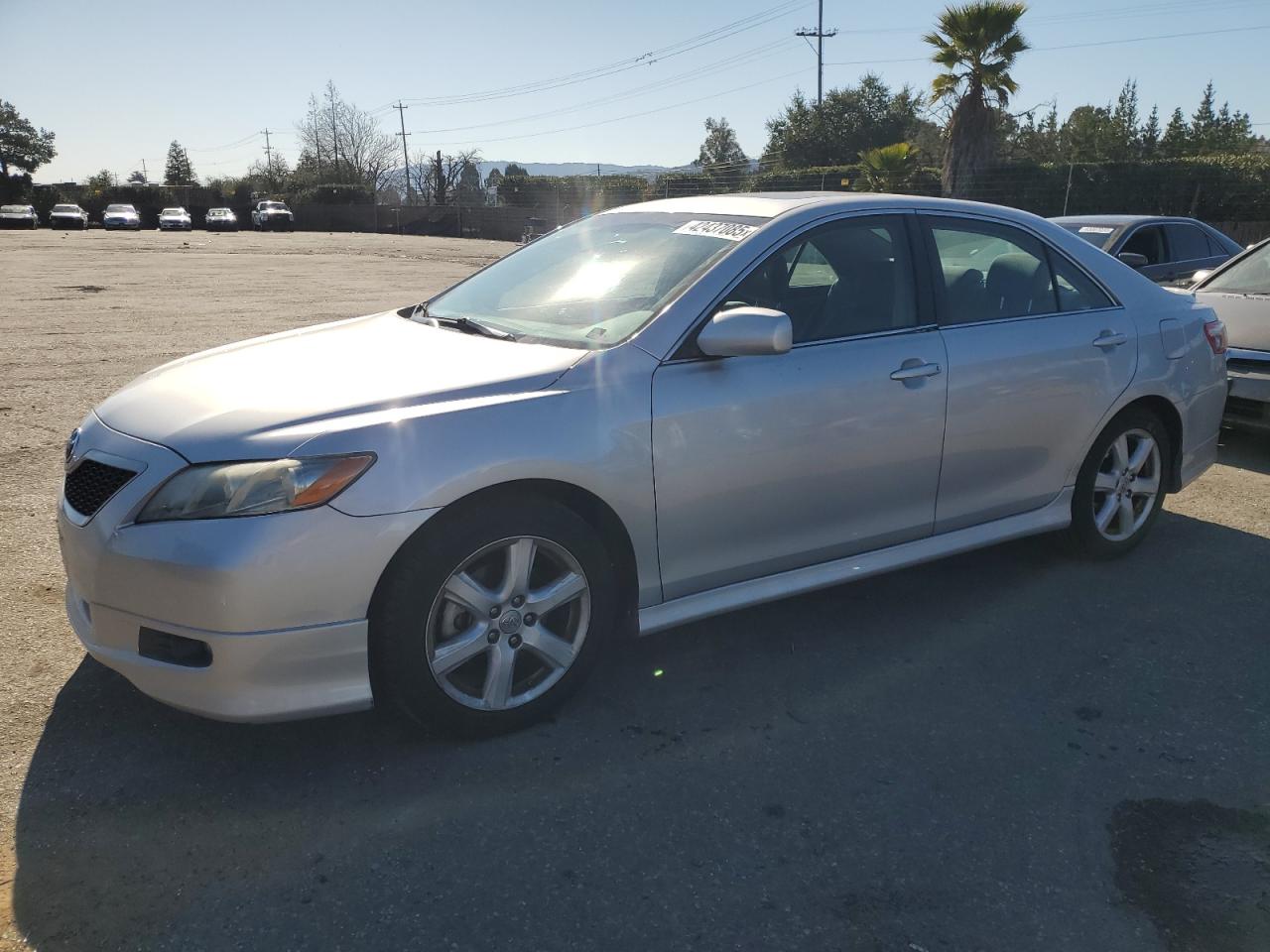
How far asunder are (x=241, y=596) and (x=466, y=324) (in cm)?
150

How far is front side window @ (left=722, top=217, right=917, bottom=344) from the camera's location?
3.64 m

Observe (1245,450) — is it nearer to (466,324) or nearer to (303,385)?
(466,324)

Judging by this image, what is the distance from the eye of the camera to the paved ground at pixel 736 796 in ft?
7.84

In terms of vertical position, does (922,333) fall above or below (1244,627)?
above

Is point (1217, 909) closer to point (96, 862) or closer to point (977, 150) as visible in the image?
point (96, 862)

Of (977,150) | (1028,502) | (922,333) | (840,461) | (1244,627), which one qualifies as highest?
(977,150)

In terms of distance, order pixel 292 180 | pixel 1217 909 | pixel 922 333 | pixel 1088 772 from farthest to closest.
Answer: pixel 292 180 → pixel 922 333 → pixel 1088 772 → pixel 1217 909

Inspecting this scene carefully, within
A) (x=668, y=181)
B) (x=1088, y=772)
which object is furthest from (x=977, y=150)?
(x=1088, y=772)

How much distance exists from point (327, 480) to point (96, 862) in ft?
3.58

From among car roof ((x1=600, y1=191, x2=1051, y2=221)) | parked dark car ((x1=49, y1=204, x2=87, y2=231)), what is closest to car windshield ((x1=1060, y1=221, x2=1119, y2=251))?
car roof ((x1=600, y1=191, x2=1051, y2=221))

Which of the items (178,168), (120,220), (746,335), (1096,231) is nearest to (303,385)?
(746,335)

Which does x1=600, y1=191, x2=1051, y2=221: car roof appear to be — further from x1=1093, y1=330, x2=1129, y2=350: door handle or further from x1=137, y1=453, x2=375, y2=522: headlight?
x1=137, y1=453, x2=375, y2=522: headlight

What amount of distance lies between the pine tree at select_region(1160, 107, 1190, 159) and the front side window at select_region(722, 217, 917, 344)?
49559mm

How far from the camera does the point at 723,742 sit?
3.17m
